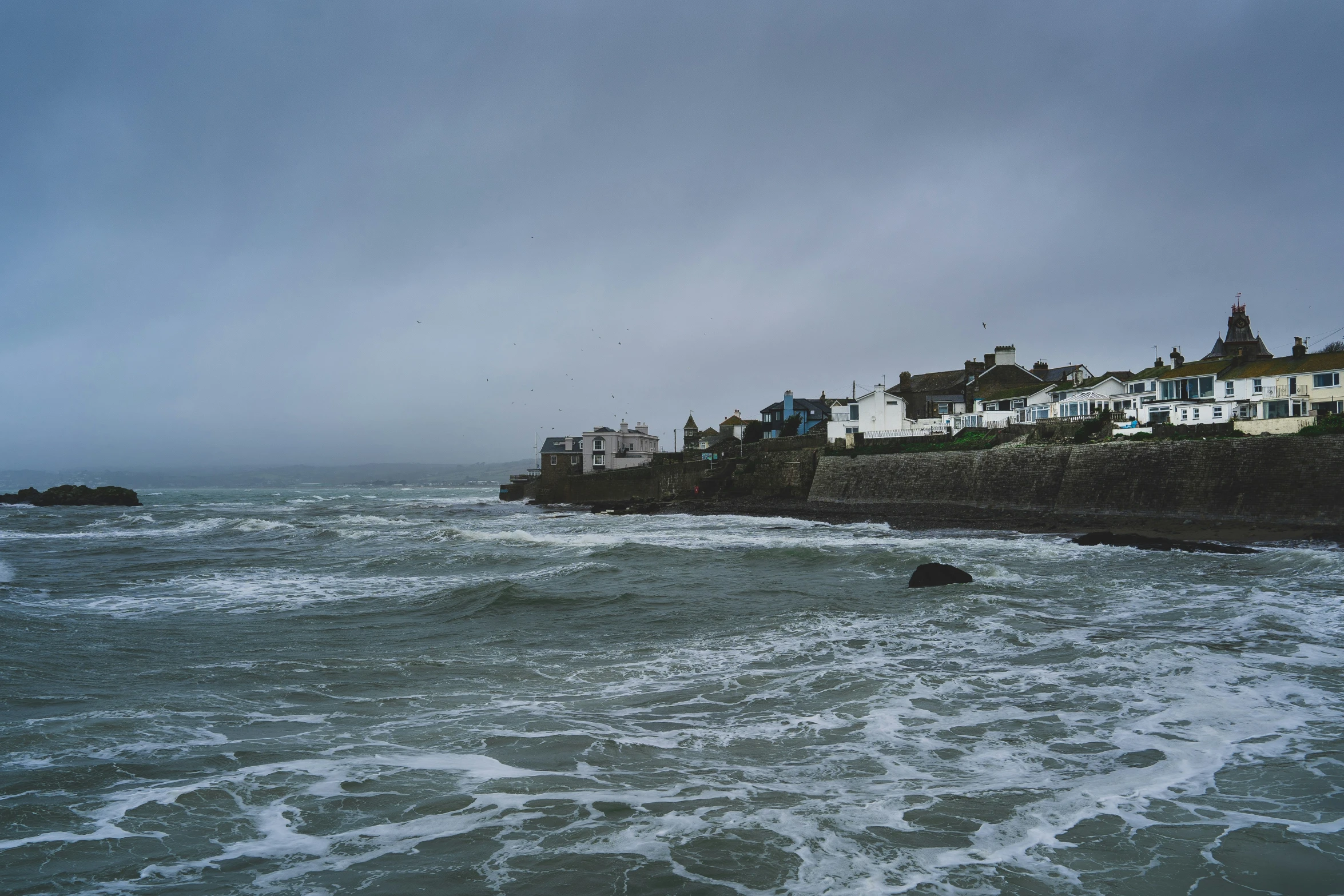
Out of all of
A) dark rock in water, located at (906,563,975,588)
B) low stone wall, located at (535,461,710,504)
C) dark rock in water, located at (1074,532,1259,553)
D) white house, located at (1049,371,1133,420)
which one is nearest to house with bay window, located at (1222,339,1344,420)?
white house, located at (1049,371,1133,420)

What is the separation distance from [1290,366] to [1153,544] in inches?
711

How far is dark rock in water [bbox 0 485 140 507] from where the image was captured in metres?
64.0

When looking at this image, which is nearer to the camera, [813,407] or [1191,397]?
[1191,397]

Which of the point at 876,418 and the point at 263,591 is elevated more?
the point at 876,418

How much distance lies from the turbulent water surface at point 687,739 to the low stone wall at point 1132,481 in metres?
8.16

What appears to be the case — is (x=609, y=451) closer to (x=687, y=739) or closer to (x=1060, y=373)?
(x=1060, y=373)

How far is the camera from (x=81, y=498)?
2549 inches

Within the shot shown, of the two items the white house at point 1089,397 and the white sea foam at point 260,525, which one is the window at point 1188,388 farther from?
the white sea foam at point 260,525

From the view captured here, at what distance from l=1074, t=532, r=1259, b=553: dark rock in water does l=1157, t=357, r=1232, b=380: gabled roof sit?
17.2 m

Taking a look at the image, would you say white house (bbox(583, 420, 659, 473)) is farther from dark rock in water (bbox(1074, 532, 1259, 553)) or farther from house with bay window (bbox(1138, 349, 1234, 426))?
dark rock in water (bbox(1074, 532, 1259, 553))

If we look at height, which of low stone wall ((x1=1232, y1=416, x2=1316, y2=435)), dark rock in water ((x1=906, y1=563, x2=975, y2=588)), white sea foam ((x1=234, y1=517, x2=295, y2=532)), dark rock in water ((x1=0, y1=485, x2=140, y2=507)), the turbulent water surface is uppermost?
low stone wall ((x1=1232, y1=416, x2=1316, y2=435))

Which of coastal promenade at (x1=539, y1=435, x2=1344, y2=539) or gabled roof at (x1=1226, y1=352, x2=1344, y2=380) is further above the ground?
gabled roof at (x1=1226, y1=352, x2=1344, y2=380)

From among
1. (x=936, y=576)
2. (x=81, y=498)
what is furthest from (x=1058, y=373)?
(x=81, y=498)

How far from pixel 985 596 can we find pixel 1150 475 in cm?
1660
